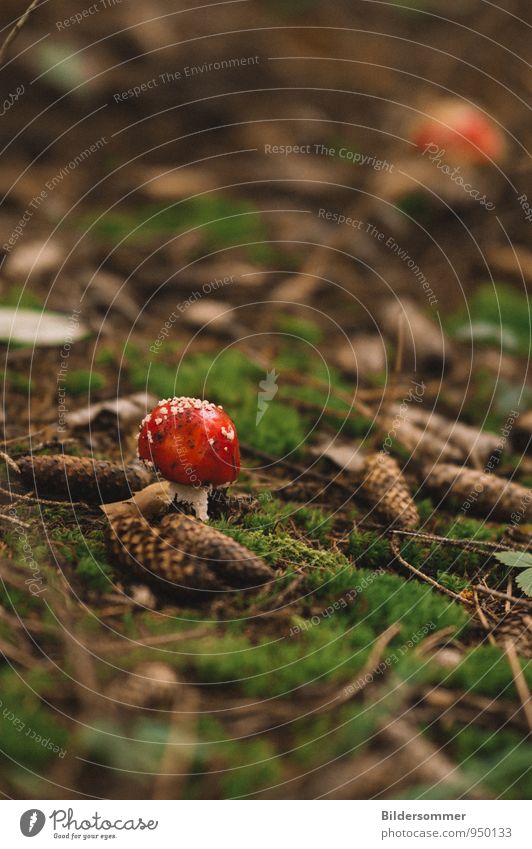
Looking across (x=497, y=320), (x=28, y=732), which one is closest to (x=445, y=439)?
(x=497, y=320)

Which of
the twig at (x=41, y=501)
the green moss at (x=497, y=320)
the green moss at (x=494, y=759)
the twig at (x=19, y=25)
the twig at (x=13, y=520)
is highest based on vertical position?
the twig at (x=19, y=25)

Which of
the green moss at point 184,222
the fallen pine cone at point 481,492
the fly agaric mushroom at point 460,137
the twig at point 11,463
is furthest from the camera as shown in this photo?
the fly agaric mushroom at point 460,137

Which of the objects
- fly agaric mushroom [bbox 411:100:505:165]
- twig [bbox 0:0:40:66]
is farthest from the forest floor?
twig [bbox 0:0:40:66]

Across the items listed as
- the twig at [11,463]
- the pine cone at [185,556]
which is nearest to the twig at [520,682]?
the pine cone at [185,556]

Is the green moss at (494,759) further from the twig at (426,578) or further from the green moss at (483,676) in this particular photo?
the twig at (426,578)

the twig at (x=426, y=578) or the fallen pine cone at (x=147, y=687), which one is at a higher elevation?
the twig at (x=426, y=578)

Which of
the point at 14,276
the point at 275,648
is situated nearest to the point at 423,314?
the point at 14,276

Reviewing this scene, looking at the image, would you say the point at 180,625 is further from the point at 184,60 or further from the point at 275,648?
the point at 184,60
